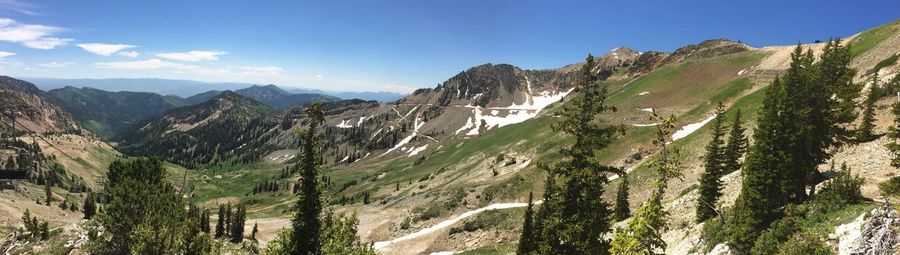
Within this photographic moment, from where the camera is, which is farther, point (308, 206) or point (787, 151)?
point (787, 151)

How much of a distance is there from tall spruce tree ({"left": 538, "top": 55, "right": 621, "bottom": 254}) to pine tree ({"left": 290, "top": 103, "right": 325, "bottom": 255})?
1421 centimetres

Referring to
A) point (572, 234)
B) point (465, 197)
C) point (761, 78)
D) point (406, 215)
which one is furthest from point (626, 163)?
point (572, 234)

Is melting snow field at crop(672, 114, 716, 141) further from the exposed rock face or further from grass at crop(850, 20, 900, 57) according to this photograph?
the exposed rock face

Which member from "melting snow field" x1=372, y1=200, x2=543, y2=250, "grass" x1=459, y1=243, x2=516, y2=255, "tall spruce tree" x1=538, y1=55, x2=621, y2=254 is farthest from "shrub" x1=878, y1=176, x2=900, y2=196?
"melting snow field" x1=372, y1=200, x2=543, y2=250

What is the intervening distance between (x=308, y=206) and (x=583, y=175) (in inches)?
660

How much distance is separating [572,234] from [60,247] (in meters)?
69.6

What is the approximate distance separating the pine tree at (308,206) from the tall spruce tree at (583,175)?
1421 centimetres

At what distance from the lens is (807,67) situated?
4056 centimetres

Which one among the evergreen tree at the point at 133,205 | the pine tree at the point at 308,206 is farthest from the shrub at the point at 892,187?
the evergreen tree at the point at 133,205

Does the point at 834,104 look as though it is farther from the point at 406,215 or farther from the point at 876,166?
the point at 406,215

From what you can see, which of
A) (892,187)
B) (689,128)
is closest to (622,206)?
(892,187)

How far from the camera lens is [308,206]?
1146 inches

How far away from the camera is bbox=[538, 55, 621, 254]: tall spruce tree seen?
73.5 ft

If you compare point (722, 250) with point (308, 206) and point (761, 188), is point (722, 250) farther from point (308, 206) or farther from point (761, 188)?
→ point (308, 206)
